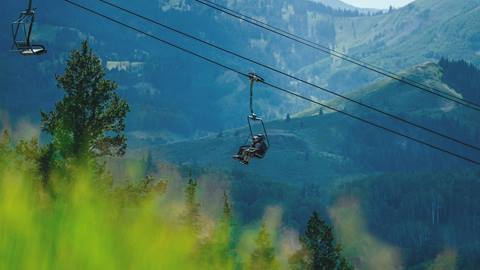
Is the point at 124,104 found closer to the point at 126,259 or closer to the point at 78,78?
the point at 78,78

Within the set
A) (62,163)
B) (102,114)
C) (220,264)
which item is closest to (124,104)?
(102,114)

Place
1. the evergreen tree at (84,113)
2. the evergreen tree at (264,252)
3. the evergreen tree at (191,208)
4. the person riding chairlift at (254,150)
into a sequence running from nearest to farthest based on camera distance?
the person riding chairlift at (254,150) < the evergreen tree at (84,113) < the evergreen tree at (191,208) < the evergreen tree at (264,252)

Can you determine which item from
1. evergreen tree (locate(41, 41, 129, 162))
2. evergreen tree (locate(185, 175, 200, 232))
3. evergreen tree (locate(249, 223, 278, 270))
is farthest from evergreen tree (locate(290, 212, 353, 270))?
evergreen tree (locate(41, 41, 129, 162))

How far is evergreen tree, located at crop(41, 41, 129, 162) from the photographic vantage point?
46.3 metres

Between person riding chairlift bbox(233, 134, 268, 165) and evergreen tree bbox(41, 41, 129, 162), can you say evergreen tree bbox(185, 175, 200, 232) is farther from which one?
person riding chairlift bbox(233, 134, 268, 165)

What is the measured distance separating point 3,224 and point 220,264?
43177mm

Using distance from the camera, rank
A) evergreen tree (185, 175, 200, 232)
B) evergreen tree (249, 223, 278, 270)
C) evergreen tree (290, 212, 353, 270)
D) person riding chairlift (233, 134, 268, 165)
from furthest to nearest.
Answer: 1. evergreen tree (249, 223, 278, 270)
2. evergreen tree (290, 212, 353, 270)
3. evergreen tree (185, 175, 200, 232)
4. person riding chairlift (233, 134, 268, 165)

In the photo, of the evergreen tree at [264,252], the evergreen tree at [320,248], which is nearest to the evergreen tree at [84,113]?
the evergreen tree at [320,248]

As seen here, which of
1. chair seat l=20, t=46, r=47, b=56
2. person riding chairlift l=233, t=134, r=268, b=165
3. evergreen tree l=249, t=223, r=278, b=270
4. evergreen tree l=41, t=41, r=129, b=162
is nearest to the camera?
chair seat l=20, t=46, r=47, b=56

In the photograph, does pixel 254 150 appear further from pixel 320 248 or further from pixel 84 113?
pixel 320 248

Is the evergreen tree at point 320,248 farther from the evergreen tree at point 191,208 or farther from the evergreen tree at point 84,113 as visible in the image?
the evergreen tree at point 84,113

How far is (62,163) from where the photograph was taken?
46.4m

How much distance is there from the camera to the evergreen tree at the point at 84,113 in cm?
4634

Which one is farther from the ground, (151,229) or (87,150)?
(87,150)
